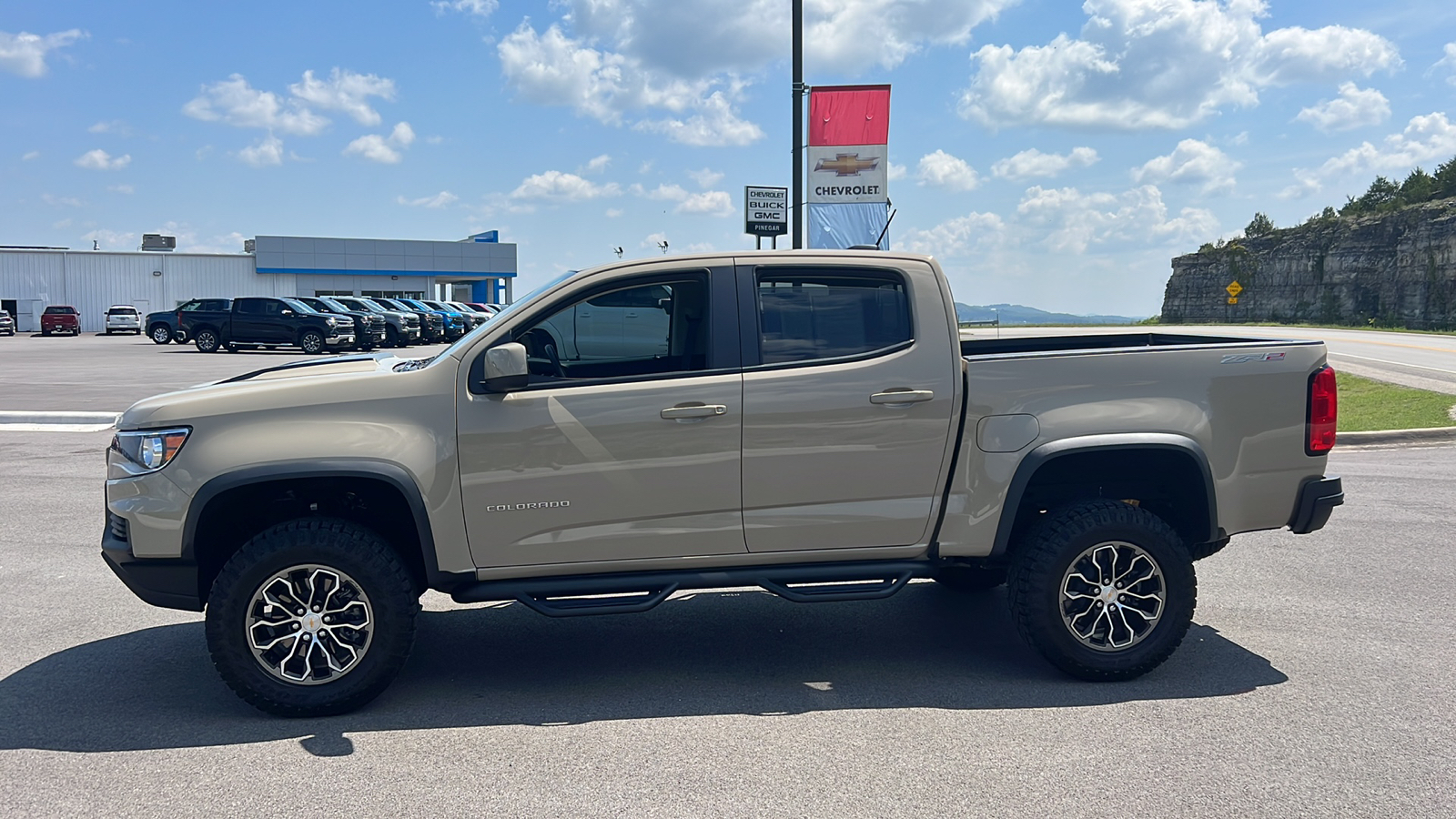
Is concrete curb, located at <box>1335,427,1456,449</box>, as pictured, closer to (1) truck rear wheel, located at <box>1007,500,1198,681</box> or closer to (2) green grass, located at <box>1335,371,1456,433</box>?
(2) green grass, located at <box>1335,371,1456,433</box>

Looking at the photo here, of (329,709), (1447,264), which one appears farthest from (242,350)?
(1447,264)

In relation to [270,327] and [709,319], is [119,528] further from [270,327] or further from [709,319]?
[270,327]

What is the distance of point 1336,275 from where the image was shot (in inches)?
2207

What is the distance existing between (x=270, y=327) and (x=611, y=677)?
103 ft

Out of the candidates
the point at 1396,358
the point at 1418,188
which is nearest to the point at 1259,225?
the point at 1418,188

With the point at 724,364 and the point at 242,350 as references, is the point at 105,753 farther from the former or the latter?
the point at 242,350

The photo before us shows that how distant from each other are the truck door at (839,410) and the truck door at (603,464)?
0.13 m

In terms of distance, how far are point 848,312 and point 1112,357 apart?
1211 mm

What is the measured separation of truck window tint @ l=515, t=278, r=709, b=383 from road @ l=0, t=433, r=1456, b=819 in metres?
1.46

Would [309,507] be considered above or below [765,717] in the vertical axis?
above

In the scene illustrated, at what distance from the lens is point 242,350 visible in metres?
36.4

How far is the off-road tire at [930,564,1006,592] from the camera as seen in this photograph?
16.9ft

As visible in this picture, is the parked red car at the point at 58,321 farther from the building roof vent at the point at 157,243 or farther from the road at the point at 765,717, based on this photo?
the road at the point at 765,717

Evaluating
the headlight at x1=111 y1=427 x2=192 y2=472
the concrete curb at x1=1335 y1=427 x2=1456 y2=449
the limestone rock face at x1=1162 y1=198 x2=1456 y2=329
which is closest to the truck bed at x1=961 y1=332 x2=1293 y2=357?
the headlight at x1=111 y1=427 x2=192 y2=472
